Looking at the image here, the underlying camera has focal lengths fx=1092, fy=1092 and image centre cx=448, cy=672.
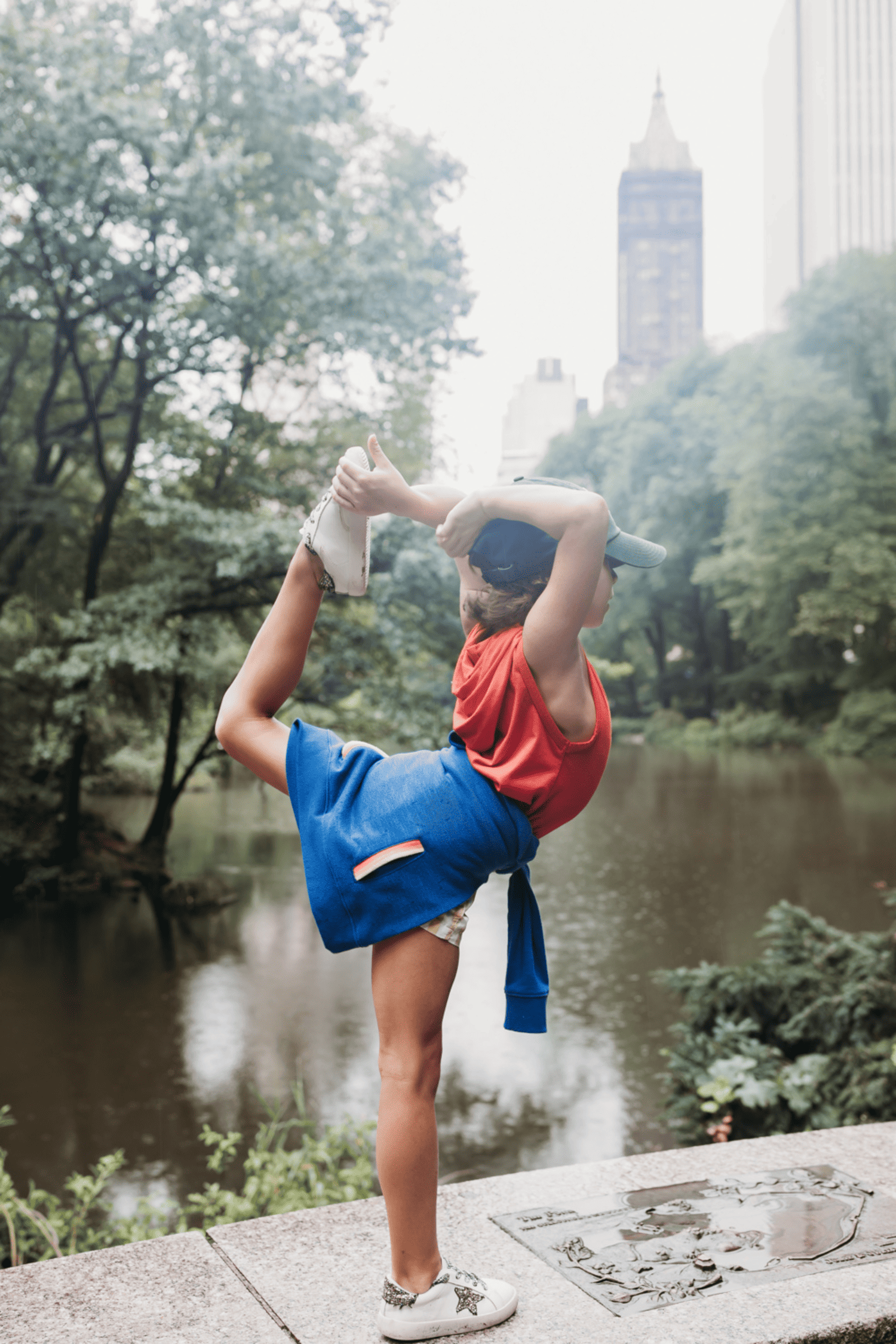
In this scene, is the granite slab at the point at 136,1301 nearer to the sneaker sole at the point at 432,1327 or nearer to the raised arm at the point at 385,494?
the sneaker sole at the point at 432,1327

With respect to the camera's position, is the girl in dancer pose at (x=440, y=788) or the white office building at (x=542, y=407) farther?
the white office building at (x=542, y=407)

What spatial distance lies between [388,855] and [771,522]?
24.8 meters

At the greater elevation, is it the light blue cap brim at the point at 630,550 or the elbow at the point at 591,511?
the elbow at the point at 591,511

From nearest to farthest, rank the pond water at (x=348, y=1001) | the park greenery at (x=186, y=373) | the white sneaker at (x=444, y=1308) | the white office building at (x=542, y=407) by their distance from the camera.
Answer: the white sneaker at (x=444, y=1308) < the pond water at (x=348, y=1001) < the park greenery at (x=186, y=373) < the white office building at (x=542, y=407)

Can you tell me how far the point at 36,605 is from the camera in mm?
12633

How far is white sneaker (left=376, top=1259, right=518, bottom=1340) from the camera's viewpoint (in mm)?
1904

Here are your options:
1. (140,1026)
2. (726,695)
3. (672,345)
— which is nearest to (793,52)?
(672,345)

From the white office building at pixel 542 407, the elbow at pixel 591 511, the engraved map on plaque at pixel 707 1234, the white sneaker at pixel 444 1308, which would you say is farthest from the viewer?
the white office building at pixel 542 407

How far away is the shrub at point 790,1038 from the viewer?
12.9ft

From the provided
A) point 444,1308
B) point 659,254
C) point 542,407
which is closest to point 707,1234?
point 444,1308

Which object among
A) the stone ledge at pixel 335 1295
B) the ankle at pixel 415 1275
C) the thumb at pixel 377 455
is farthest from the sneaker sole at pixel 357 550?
the stone ledge at pixel 335 1295

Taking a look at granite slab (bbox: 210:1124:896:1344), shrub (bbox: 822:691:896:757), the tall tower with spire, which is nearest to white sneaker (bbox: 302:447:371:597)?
granite slab (bbox: 210:1124:896:1344)

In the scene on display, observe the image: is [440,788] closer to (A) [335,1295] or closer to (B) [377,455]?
(B) [377,455]

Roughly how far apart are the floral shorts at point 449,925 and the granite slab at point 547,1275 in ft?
2.35
